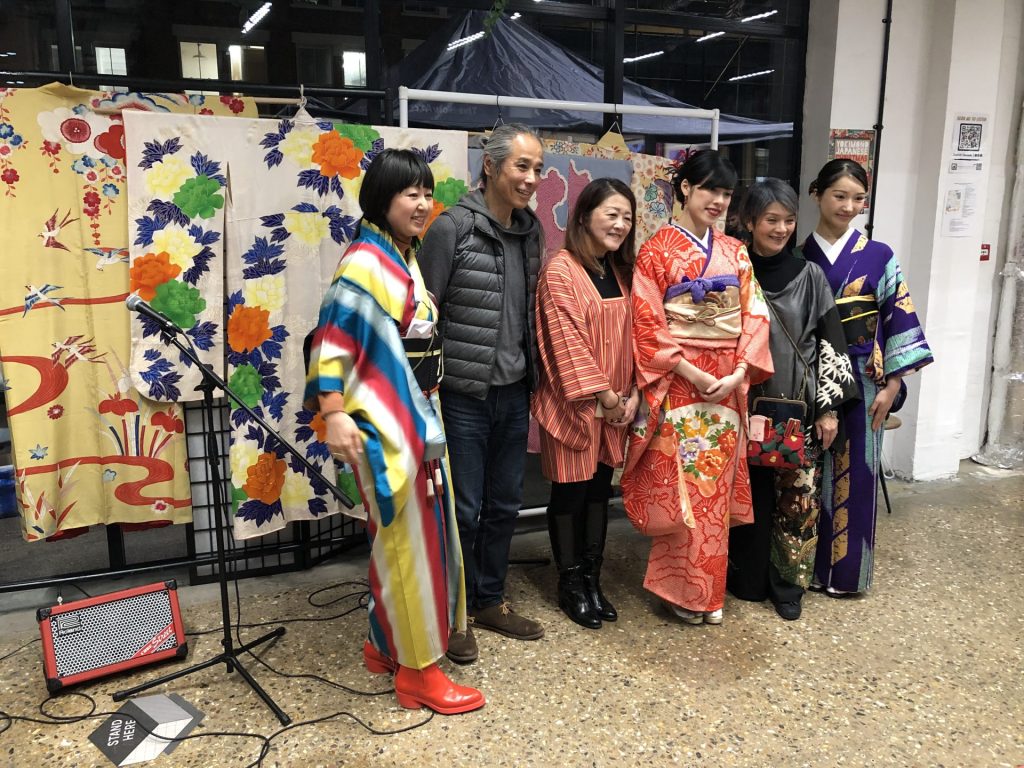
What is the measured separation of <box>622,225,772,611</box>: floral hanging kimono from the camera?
2404 mm

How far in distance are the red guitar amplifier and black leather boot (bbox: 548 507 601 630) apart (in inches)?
45.8

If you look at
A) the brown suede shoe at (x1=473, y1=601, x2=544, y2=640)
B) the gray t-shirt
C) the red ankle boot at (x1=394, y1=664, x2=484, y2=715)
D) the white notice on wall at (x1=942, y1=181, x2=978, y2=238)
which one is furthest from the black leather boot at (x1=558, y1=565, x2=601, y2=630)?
the white notice on wall at (x1=942, y1=181, x2=978, y2=238)

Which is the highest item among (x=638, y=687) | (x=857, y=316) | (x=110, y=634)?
(x=857, y=316)

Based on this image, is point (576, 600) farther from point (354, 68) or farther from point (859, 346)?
point (354, 68)

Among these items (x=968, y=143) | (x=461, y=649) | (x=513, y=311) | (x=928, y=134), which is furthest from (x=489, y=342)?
(x=968, y=143)

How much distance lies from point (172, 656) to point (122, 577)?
612mm

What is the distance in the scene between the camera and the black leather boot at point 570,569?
254cm

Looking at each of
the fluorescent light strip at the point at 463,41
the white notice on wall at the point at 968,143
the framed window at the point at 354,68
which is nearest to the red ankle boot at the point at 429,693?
the framed window at the point at 354,68

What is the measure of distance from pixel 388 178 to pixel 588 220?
694 mm

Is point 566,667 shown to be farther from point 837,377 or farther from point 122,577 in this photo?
point 122,577

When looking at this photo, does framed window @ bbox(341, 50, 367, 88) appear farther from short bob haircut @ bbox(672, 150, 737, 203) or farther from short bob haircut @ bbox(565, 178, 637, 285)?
short bob haircut @ bbox(672, 150, 737, 203)

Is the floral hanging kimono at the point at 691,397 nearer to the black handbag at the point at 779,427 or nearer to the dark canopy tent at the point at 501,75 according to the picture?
the black handbag at the point at 779,427

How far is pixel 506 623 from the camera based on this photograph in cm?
248

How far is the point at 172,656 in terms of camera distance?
2.30 m
